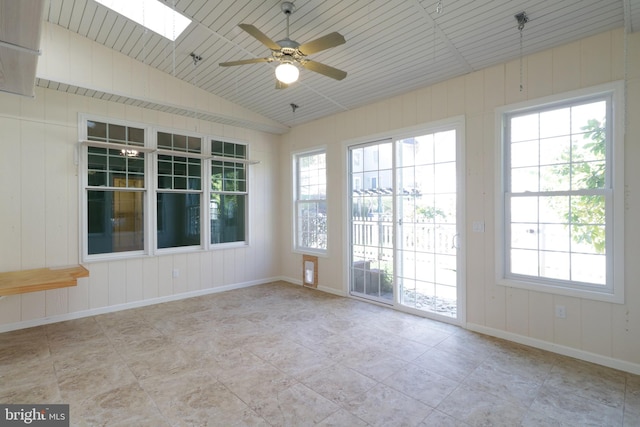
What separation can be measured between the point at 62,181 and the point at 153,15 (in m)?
2.35

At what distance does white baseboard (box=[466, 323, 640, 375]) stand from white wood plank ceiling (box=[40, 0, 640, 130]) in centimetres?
286

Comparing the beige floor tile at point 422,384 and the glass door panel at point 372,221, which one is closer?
the beige floor tile at point 422,384

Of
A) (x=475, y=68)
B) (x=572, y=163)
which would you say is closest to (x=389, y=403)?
(x=572, y=163)

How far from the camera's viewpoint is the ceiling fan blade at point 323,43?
247cm

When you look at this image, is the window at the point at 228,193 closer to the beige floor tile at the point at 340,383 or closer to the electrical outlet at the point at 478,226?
the beige floor tile at the point at 340,383

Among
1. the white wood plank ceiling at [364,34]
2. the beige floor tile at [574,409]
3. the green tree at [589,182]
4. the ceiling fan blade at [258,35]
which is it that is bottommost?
the beige floor tile at [574,409]

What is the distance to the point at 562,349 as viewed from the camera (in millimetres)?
3004

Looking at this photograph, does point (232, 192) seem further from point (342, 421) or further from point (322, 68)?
point (342, 421)

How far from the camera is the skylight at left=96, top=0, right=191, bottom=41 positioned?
342cm

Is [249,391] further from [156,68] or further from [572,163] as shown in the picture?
[156,68]

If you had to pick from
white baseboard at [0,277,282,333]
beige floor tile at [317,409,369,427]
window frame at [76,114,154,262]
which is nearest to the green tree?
beige floor tile at [317,409,369,427]

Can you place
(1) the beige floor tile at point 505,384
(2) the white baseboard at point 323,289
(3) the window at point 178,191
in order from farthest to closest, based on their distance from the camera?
(2) the white baseboard at point 323,289 → (3) the window at point 178,191 → (1) the beige floor tile at point 505,384

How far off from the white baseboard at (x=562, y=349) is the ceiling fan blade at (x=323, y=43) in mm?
3314

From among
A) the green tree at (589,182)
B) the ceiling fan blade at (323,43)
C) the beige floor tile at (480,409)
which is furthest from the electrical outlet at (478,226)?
the ceiling fan blade at (323,43)
